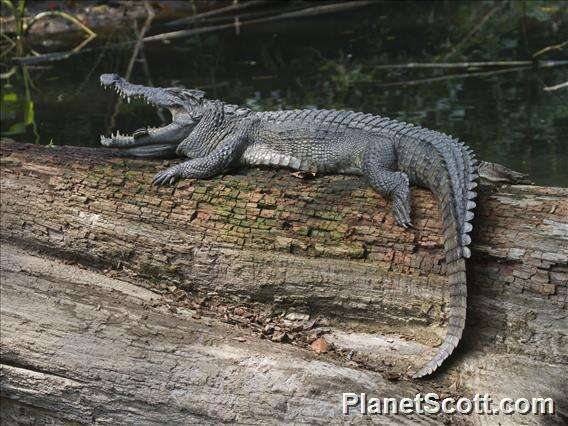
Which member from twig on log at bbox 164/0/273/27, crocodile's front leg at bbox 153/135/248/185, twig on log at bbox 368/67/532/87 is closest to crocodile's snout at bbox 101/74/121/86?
crocodile's front leg at bbox 153/135/248/185

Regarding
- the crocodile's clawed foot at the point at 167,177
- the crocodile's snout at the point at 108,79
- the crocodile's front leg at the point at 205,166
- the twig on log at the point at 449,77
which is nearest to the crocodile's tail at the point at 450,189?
the crocodile's front leg at the point at 205,166

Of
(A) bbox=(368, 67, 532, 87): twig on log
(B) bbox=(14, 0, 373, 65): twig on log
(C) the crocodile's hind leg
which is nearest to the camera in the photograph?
(C) the crocodile's hind leg

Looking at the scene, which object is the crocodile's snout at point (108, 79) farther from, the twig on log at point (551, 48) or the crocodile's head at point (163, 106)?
the twig on log at point (551, 48)

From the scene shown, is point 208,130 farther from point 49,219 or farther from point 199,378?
point 199,378

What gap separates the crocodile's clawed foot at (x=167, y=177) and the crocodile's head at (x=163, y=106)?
0.46m

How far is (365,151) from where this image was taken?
15.6 ft

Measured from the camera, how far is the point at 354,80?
930cm

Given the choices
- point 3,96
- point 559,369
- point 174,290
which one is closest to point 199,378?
point 174,290

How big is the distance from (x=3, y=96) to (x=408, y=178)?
747cm

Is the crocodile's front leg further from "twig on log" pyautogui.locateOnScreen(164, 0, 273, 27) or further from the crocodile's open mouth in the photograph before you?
"twig on log" pyautogui.locateOnScreen(164, 0, 273, 27)

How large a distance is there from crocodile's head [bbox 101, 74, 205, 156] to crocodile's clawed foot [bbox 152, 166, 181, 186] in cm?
46

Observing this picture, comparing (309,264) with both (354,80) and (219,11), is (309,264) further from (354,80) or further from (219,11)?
(219,11)

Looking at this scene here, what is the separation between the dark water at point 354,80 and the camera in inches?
290

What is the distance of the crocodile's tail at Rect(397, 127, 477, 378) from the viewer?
3.65m
